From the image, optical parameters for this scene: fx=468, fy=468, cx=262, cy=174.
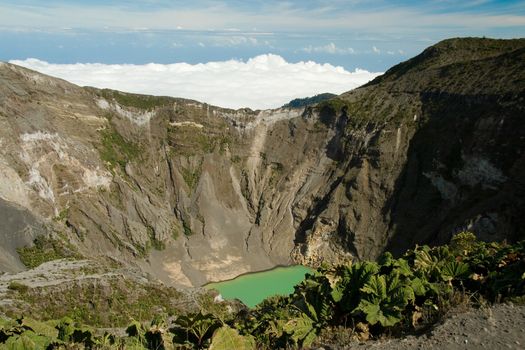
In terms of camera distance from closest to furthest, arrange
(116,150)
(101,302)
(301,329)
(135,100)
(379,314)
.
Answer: (379,314) < (301,329) < (101,302) < (116,150) < (135,100)

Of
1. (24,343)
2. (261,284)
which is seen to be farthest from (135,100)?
(24,343)

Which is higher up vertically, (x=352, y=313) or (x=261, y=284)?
(x=352, y=313)

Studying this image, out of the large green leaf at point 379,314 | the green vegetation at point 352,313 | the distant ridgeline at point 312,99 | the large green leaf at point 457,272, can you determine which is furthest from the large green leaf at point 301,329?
the distant ridgeline at point 312,99

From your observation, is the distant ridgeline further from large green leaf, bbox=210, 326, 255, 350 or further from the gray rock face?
large green leaf, bbox=210, 326, 255, 350

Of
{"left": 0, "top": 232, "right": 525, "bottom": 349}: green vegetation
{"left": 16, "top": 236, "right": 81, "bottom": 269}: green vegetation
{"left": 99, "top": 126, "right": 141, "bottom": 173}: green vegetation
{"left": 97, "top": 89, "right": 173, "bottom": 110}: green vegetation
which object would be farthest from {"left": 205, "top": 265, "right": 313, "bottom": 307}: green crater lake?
{"left": 0, "top": 232, "right": 525, "bottom": 349}: green vegetation

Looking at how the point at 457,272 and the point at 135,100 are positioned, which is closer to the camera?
the point at 457,272

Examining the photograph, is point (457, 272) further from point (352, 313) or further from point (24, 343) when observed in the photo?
point (24, 343)

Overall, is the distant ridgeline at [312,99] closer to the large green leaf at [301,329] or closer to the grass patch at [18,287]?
the grass patch at [18,287]
